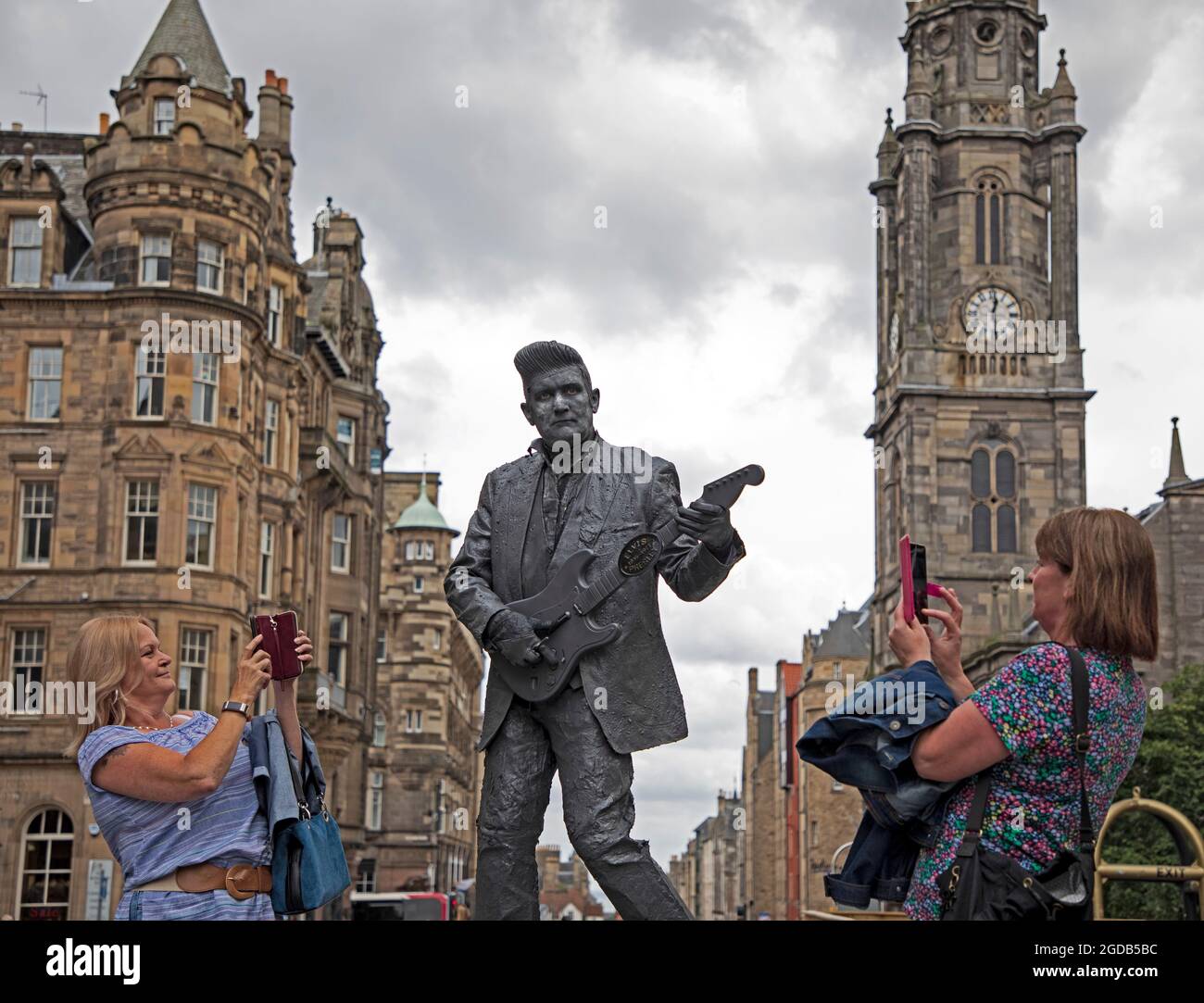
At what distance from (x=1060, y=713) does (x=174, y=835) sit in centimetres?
289

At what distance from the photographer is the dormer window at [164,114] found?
121 ft

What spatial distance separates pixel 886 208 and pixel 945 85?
6.67m

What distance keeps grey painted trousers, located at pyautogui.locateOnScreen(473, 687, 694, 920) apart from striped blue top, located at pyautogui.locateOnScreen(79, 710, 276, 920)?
4.09 ft

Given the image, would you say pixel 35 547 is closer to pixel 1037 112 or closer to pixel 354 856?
pixel 354 856

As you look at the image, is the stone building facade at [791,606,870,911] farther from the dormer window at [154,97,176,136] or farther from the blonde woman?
the blonde woman

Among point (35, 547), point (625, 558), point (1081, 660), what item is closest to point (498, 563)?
point (625, 558)

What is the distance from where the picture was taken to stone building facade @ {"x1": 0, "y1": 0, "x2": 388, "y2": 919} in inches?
1369

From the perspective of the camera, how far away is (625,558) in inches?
271

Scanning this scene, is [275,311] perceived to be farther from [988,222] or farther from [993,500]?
[988,222]

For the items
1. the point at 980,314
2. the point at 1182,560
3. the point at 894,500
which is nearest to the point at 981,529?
the point at 894,500

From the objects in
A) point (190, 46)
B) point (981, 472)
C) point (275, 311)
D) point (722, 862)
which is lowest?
point (722, 862)

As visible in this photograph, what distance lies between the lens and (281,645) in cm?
596
